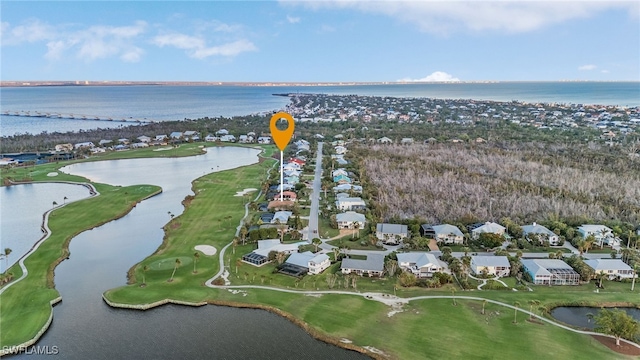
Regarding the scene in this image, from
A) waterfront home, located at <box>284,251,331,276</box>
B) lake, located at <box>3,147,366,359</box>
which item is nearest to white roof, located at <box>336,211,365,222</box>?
waterfront home, located at <box>284,251,331,276</box>

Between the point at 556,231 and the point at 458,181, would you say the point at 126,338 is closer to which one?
the point at 556,231

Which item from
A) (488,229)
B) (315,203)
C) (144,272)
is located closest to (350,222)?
(315,203)

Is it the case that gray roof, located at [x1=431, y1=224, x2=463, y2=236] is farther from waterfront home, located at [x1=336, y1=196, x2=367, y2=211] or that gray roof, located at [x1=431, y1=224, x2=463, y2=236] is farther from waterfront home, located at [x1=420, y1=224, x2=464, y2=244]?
waterfront home, located at [x1=336, y1=196, x2=367, y2=211]

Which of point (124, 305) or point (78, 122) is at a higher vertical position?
point (78, 122)

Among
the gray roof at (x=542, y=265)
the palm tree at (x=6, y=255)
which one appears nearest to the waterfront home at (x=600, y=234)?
the gray roof at (x=542, y=265)

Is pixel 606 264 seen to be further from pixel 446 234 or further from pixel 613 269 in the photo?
pixel 446 234

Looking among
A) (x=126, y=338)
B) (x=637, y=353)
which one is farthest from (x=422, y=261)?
(x=126, y=338)

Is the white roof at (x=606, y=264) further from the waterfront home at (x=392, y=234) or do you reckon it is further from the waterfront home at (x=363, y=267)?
the waterfront home at (x=363, y=267)
